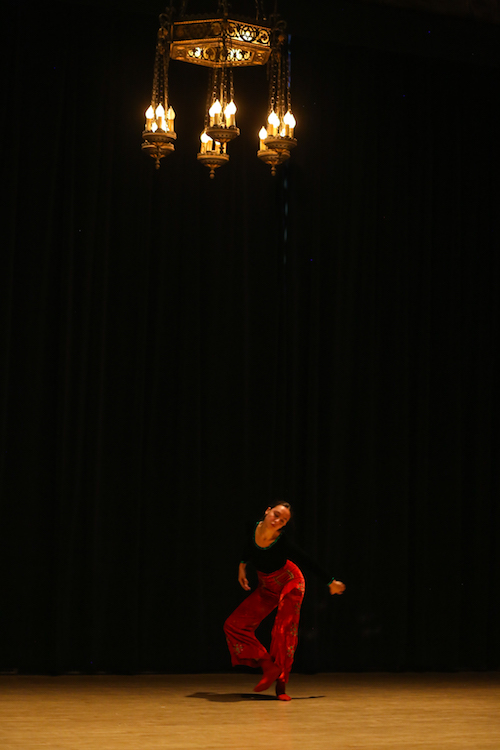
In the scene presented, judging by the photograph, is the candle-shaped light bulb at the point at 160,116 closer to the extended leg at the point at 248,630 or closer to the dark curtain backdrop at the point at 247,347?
the dark curtain backdrop at the point at 247,347

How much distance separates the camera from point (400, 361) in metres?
6.78

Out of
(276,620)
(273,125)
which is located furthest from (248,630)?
(273,125)

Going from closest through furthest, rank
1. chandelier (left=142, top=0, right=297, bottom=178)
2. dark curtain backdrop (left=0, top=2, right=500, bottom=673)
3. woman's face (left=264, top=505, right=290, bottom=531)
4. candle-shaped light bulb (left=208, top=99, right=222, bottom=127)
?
candle-shaped light bulb (left=208, top=99, right=222, bottom=127) → chandelier (left=142, top=0, right=297, bottom=178) → woman's face (left=264, top=505, right=290, bottom=531) → dark curtain backdrop (left=0, top=2, right=500, bottom=673)

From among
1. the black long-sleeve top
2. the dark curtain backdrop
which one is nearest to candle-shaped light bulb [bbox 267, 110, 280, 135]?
the dark curtain backdrop

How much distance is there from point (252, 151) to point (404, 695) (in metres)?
3.74

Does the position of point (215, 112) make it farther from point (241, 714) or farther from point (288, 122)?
point (241, 714)

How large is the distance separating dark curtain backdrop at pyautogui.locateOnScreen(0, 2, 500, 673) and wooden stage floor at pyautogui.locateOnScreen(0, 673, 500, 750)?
0.35 metres

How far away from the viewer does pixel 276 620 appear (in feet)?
17.7

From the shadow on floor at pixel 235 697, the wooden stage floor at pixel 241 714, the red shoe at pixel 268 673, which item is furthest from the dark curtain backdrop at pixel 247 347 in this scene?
the red shoe at pixel 268 673

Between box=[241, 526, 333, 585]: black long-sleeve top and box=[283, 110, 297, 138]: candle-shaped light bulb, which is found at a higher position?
box=[283, 110, 297, 138]: candle-shaped light bulb

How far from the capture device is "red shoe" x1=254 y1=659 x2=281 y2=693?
5.34m

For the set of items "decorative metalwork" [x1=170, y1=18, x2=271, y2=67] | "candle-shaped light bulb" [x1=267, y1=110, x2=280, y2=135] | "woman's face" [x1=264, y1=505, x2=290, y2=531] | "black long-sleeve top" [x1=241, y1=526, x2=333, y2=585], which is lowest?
"black long-sleeve top" [x1=241, y1=526, x2=333, y2=585]

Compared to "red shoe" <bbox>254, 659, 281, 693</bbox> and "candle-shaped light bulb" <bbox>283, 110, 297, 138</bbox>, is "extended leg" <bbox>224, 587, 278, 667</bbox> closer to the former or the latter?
"red shoe" <bbox>254, 659, 281, 693</bbox>

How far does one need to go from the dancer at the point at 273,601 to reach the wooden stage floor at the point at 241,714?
21 centimetres
